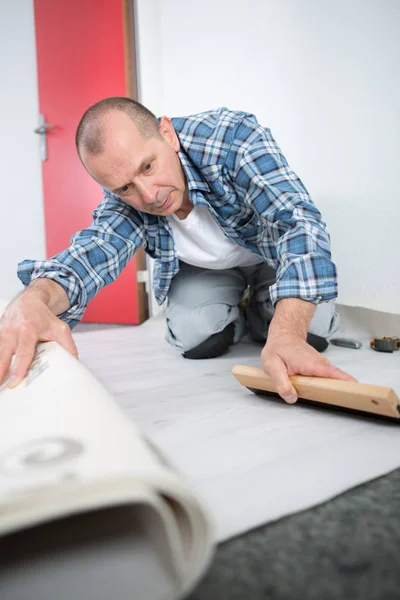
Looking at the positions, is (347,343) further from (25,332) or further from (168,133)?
(25,332)

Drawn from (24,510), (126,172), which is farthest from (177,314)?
(24,510)

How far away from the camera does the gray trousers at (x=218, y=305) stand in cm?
156

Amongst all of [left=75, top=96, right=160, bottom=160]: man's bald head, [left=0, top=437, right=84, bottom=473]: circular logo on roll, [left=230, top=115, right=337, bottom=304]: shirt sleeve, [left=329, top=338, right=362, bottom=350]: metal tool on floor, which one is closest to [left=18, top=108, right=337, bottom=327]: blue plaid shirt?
[left=230, top=115, right=337, bottom=304]: shirt sleeve

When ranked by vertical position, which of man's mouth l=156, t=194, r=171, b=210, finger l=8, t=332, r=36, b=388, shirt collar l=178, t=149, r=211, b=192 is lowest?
finger l=8, t=332, r=36, b=388

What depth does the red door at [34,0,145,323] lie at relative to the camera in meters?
2.52

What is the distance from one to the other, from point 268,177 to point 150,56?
1.81 meters

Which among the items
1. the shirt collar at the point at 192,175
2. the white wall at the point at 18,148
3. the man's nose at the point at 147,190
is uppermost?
the white wall at the point at 18,148

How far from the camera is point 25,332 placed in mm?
828

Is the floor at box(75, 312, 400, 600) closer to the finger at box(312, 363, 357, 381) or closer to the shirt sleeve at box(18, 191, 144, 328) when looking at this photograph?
the finger at box(312, 363, 357, 381)

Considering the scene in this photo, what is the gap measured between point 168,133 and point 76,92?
5.92ft

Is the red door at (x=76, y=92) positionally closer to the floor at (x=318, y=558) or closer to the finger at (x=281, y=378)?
the finger at (x=281, y=378)

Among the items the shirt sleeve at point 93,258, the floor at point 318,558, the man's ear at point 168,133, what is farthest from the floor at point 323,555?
the man's ear at point 168,133

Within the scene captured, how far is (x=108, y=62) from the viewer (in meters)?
2.54

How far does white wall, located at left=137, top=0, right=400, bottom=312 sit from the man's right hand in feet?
3.76
